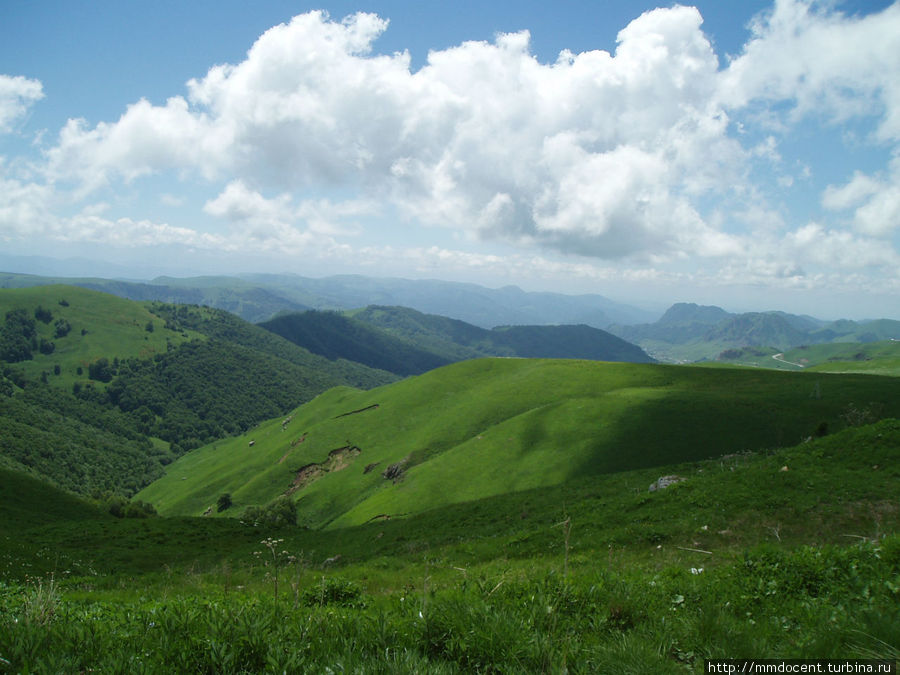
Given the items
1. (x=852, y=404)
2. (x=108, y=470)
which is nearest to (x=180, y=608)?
(x=852, y=404)

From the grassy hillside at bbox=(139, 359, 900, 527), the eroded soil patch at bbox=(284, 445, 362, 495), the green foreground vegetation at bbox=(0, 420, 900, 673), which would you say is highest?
the green foreground vegetation at bbox=(0, 420, 900, 673)

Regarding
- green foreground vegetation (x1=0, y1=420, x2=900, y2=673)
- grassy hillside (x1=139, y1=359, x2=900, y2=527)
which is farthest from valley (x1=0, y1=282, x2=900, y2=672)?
grassy hillside (x1=139, y1=359, x2=900, y2=527)

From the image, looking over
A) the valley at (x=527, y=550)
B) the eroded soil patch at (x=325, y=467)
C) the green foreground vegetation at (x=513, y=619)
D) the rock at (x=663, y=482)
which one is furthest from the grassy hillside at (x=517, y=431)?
the green foreground vegetation at (x=513, y=619)

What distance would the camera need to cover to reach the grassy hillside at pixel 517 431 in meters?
52.6

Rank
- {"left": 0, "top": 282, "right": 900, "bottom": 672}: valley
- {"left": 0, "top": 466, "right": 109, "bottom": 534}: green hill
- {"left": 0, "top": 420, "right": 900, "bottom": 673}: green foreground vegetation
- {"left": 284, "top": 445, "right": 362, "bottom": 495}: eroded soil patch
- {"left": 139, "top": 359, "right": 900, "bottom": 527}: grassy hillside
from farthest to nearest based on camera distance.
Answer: {"left": 284, "top": 445, "right": 362, "bottom": 495}: eroded soil patch → {"left": 139, "top": 359, "right": 900, "bottom": 527}: grassy hillside → {"left": 0, "top": 466, "right": 109, "bottom": 534}: green hill → {"left": 0, "top": 282, "right": 900, "bottom": 672}: valley → {"left": 0, "top": 420, "right": 900, "bottom": 673}: green foreground vegetation

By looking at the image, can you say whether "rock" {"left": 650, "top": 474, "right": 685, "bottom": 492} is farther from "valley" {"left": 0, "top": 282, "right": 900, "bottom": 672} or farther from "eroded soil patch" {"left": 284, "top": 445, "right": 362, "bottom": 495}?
"eroded soil patch" {"left": 284, "top": 445, "right": 362, "bottom": 495}

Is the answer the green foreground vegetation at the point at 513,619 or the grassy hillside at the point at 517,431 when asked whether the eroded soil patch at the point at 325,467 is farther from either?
the green foreground vegetation at the point at 513,619

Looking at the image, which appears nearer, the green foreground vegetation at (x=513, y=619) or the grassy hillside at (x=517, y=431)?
the green foreground vegetation at (x=513, y=619)

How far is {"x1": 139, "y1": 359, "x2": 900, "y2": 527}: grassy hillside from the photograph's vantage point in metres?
52.6

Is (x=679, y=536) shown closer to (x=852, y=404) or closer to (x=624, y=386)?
(x=852, y=404)

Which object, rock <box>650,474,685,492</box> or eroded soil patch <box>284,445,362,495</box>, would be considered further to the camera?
eroded soil patch <box>284,445,362,495</box>

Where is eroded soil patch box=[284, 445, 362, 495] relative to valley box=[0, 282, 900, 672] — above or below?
below

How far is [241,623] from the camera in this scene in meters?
4.85

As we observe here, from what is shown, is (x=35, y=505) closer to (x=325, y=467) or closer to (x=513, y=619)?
(x=325, y=467)
